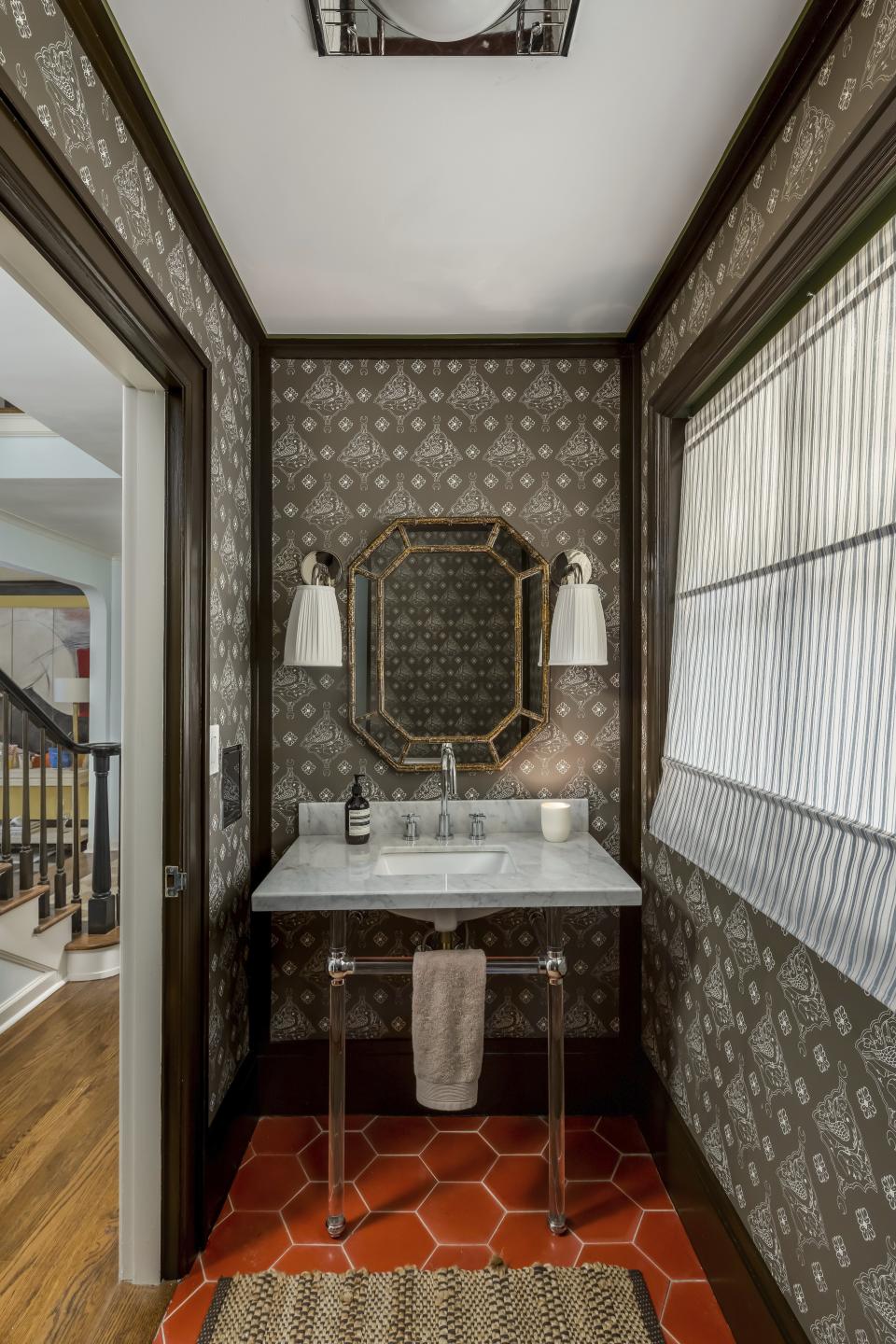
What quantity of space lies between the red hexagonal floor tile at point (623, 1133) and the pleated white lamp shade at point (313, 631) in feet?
5.73

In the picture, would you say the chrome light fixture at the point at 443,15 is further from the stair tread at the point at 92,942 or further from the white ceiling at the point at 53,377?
the stair tread at the point at 92,942

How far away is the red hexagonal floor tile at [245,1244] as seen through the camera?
188 centimetres

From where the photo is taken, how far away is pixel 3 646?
6969 millimetres

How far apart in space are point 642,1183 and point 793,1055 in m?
1.01

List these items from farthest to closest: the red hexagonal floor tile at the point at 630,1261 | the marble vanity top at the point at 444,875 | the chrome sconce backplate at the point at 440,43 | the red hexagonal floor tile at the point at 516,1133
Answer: the red hexagonal floor tile at the point at 516,1133 → the marble vanity top at the point at 444,875 → the red hexagonal floor tile at the point at 630,1261 → the chrome sconce backplate at the point at 440,43

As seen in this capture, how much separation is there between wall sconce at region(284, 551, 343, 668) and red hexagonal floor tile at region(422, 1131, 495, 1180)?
5.08 feet

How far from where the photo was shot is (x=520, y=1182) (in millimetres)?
2189

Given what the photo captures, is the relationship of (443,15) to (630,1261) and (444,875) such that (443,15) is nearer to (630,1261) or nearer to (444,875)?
(444,875)

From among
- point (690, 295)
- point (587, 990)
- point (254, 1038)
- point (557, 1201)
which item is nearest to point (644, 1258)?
point (557, 1201)

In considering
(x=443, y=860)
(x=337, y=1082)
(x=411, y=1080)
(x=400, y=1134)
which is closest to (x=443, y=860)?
(x=443, y=860)

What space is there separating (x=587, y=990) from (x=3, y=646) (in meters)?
6.45

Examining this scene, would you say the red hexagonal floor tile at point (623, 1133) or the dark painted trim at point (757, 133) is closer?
the dark painted trim at point (757, 133)

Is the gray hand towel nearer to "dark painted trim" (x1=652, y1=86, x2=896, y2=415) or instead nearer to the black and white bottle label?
the black and white bottle label

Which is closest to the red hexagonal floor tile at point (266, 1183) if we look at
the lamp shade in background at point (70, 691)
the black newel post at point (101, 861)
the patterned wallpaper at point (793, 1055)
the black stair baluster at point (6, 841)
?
the patterned wallpaper at point (793, 1055)
